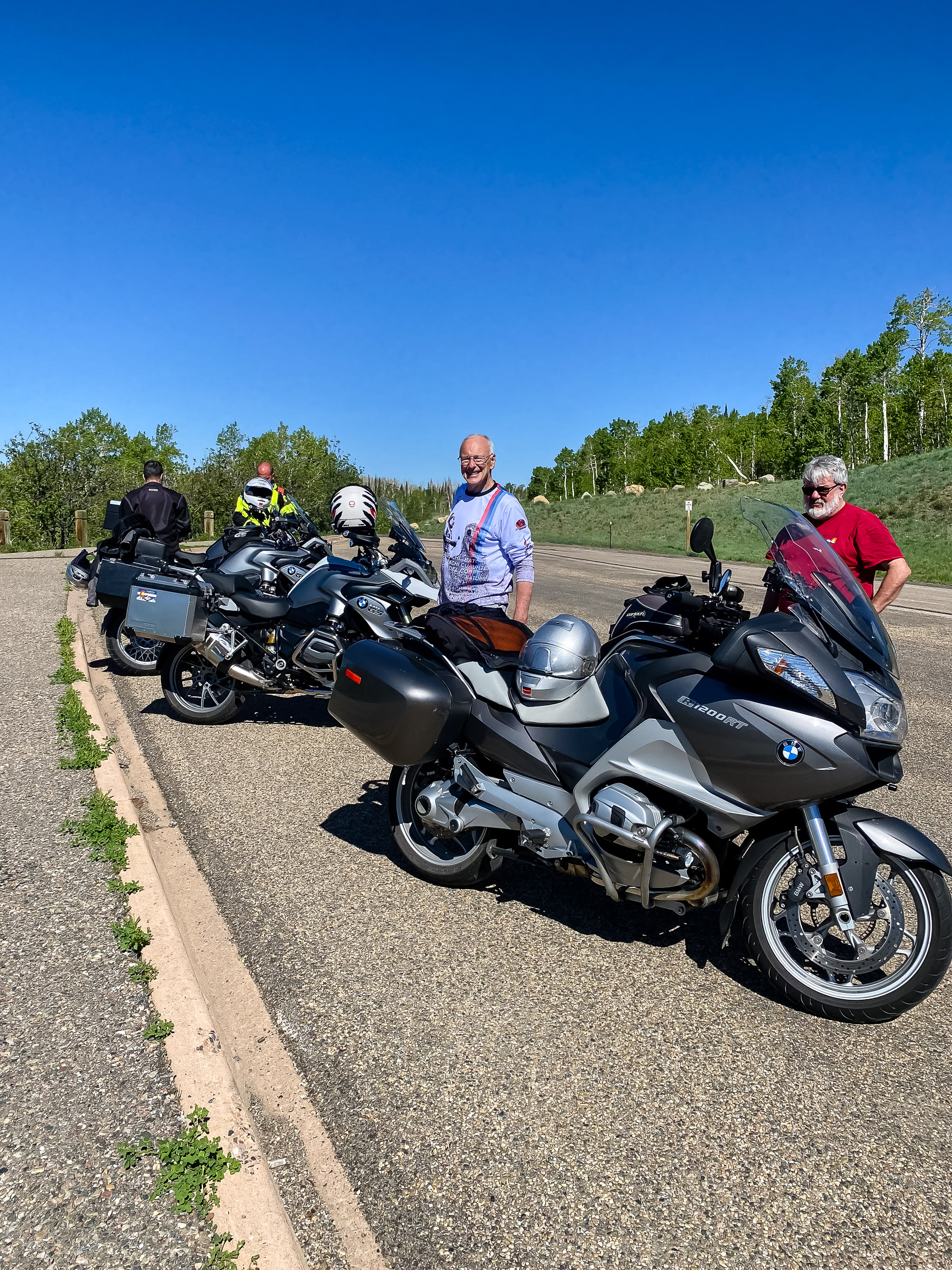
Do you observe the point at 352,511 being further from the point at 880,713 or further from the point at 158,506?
the point at 880,713

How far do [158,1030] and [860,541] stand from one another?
4180mm

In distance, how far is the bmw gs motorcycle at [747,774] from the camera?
9.53 ft

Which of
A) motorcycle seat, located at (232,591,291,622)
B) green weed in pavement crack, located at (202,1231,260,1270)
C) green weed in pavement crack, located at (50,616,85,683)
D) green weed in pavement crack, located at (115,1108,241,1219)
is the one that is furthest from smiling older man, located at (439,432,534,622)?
green weed in pavement crack, located at (50,616,85,683)

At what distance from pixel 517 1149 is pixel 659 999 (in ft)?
3.09

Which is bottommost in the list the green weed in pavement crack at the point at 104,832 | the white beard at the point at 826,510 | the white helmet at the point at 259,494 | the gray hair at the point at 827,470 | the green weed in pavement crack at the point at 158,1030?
the green weed in pavement crack at the point at 158,1030

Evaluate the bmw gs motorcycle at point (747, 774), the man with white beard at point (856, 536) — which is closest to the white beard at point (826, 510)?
the man with white beard at point (856, 536)

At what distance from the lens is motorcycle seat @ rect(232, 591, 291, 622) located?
6625 millimetres

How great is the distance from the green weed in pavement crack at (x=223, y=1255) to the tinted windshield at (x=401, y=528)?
4.78m

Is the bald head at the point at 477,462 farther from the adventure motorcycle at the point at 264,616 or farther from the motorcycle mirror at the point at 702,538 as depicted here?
the motorcycle mirror at the point at 702,538

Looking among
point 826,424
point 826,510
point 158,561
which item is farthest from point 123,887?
point 826,424

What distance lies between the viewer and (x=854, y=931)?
3002 mm

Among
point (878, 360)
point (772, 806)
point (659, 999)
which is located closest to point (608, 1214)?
point (659, 999)

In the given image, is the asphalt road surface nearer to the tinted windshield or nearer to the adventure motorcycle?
the adventure motorcycle

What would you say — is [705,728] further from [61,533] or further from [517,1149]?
[61,533]
